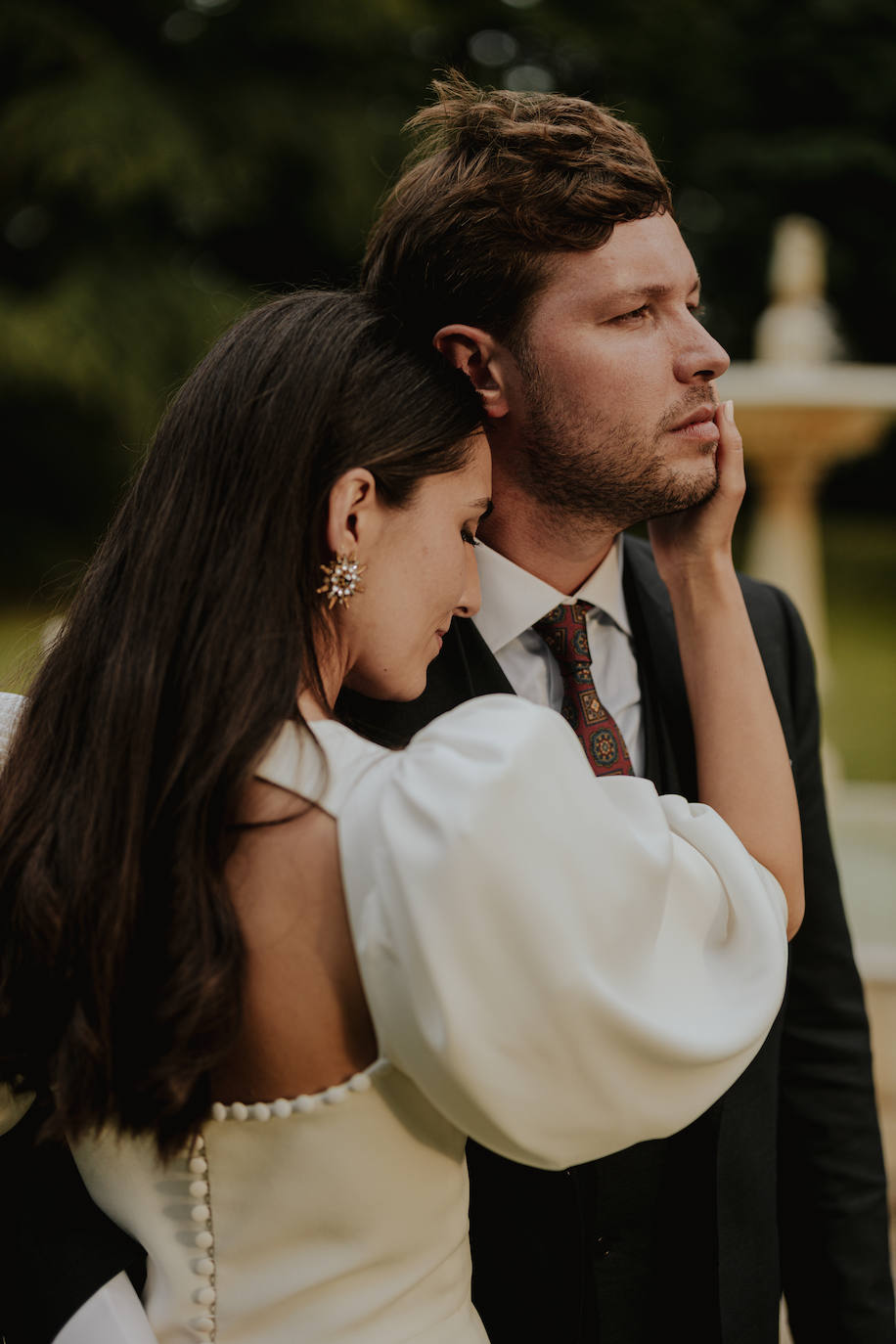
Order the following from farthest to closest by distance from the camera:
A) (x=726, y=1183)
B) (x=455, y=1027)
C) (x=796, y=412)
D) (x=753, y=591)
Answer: (x=796, y=412)
(x=753, y=591)
(x=726, y=1183)
(x=455, y=1027)

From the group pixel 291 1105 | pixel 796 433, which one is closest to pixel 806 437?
pixel 796 433

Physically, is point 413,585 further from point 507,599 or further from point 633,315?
point 633,315

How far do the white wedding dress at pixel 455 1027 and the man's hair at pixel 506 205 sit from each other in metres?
0.89

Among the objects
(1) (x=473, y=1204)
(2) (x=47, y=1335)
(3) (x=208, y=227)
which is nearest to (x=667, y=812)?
(1) (x=473, y=1204)

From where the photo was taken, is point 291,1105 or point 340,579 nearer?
point 291,1105

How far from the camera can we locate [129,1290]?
4.86 ft

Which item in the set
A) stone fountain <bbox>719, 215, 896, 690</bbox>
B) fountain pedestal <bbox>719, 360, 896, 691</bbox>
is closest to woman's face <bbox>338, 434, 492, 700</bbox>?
fountain pedestal <bbox>719, 360, 896, 691</bbox>

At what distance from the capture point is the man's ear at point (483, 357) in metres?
2.01

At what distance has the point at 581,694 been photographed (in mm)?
1999

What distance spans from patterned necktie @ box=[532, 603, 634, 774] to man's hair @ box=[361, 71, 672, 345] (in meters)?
0.46

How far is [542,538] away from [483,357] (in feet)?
1.02

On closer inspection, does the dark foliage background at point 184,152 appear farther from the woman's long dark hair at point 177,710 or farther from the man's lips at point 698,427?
the woman's long dark hair at point 177,710

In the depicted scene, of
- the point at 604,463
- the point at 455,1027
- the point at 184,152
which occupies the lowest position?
the point at 455,1027

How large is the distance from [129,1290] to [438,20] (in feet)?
53.7
